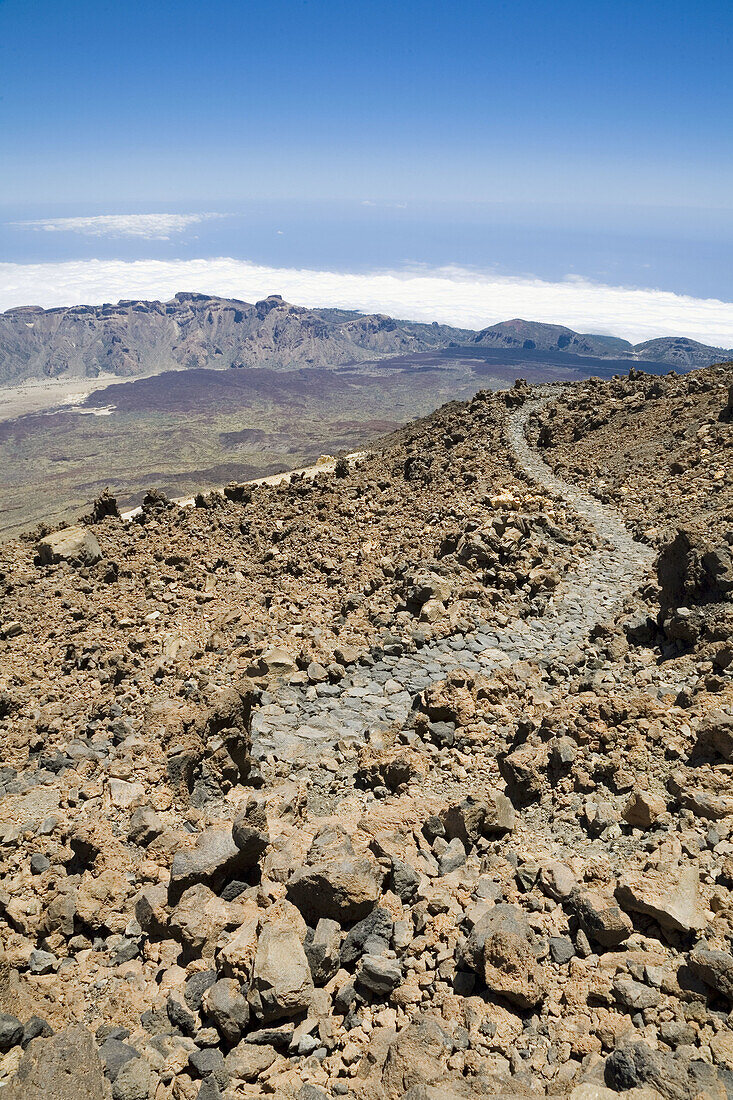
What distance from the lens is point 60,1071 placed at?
4930mm

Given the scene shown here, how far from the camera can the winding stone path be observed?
9.81m

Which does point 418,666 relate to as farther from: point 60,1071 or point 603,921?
point 60,1071

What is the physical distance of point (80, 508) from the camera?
141 m

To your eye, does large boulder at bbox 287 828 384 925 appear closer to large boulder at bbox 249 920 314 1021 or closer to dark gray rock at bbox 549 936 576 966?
large boulder at bbox 249 920 314 1021

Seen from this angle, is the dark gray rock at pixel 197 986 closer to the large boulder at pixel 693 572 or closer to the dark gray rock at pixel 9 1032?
the dark gray rock at pixel 9 1032

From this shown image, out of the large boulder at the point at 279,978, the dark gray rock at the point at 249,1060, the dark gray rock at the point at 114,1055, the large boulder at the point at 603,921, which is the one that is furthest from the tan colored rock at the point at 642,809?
the dark gray rock at the point at 114,1055

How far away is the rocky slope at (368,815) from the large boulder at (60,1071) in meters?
0.02

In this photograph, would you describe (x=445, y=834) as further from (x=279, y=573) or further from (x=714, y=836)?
(x=279, y=573)

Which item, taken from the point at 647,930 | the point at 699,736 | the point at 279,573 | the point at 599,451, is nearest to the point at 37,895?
the point at 647,930

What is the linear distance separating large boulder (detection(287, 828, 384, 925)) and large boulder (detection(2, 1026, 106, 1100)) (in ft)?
6.65

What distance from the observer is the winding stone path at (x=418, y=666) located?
9.81 m

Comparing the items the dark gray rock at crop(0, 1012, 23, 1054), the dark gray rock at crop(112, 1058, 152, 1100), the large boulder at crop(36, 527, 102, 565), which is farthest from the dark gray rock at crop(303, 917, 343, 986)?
the large boulder at crop(36, 527, 102, 565)

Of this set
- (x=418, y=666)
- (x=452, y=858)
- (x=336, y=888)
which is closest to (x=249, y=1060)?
(x=336, y=888)

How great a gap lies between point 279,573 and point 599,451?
1678 centimetres
